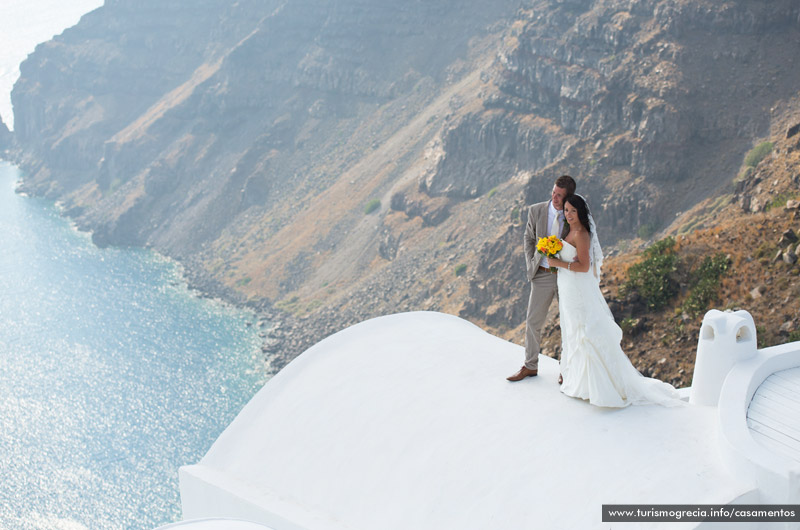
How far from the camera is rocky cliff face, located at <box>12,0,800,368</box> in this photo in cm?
4703

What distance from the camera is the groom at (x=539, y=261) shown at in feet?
36.6

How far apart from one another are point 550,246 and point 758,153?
36.2m

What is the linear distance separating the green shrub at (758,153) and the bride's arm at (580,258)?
116 ft

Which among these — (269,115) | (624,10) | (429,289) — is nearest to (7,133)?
(269,115)

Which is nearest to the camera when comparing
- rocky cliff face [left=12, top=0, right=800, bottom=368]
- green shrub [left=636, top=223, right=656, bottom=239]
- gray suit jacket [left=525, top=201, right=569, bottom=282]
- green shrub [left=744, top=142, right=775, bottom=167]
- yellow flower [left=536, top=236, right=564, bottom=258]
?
yellow flower [left=536, top=236, right=564, bottom=258]

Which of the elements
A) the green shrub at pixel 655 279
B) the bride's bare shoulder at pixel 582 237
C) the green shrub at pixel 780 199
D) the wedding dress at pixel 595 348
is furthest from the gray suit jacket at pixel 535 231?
the green shrub at pixel 780 199

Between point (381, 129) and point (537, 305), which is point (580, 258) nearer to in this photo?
point (537, 305)

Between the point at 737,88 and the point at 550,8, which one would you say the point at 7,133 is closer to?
the point at 550,8

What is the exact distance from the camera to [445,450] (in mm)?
11617

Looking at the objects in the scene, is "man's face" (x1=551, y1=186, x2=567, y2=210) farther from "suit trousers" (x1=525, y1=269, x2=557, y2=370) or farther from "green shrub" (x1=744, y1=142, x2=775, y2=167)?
"green shrub" (x1=744, y1=142, x2=775, y2=167)

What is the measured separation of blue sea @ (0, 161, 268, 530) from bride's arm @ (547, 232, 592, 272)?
118 feet

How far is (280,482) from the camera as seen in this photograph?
505 inches

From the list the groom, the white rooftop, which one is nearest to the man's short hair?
the groom

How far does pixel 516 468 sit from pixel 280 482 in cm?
437
